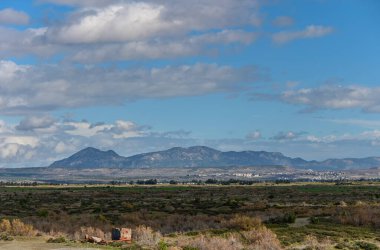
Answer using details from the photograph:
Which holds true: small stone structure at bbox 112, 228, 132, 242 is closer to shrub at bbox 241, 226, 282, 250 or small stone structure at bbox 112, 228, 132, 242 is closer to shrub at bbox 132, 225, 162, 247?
shrub at bbox 132, 225, 162, 247

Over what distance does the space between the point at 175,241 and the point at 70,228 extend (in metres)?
11.7

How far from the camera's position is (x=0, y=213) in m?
60.2

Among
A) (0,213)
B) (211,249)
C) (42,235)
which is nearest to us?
(211,249)

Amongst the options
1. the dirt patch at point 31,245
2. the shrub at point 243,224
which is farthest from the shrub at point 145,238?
the shrub at point 243,224

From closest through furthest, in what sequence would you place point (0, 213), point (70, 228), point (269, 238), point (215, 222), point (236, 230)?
point (269, 238) → point (236, 230) → point (70, 228) → point (215, 222) → point (0, 213)

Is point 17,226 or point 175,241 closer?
point 175,241

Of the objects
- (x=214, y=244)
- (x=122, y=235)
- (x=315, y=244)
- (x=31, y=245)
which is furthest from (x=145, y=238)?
(x=315, y=244)

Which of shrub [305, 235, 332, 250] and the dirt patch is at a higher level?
the dirt patch

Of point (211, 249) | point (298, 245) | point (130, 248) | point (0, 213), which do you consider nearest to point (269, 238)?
point (298, 245)

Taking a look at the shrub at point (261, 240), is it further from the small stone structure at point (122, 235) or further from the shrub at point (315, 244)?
the small stone structure at point (122, 235)

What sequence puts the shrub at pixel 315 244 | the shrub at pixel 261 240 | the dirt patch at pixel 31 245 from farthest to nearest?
the shrub at pixel 315 244 < the shrub at pixel 261 240 < the dirt patch at pixel 31 245

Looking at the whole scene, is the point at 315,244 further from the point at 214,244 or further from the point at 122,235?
the point at 122,235

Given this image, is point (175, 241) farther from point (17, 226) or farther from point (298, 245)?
point (17, 226)

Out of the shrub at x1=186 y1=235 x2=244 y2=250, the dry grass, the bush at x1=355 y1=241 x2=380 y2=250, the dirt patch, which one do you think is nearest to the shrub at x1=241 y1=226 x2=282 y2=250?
the shrub at x1=186 y1=235 x2=244 y2=250
